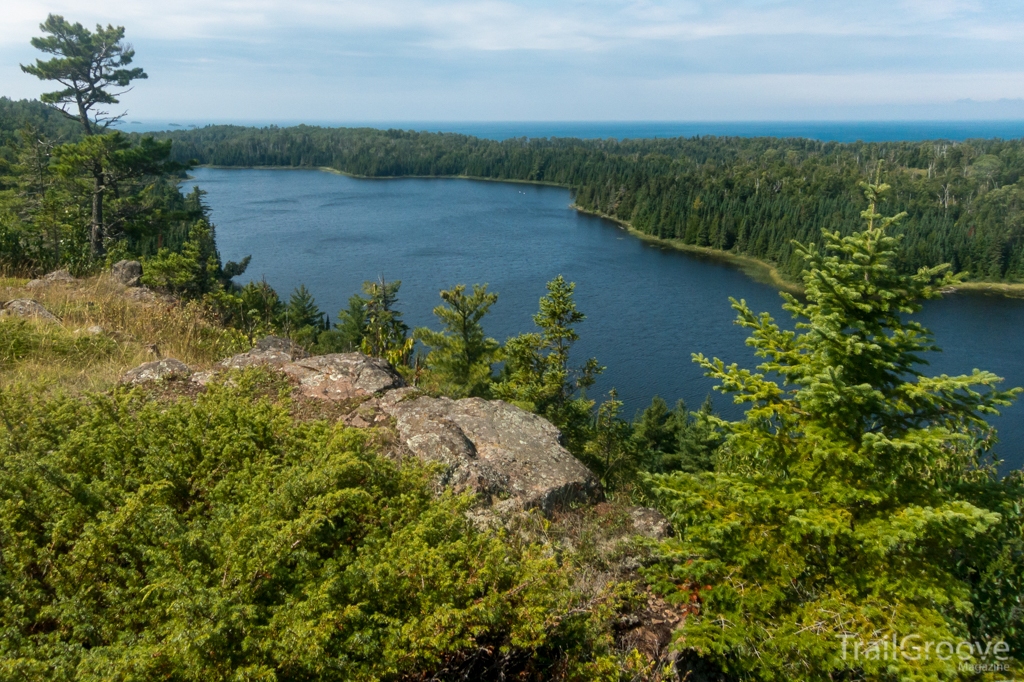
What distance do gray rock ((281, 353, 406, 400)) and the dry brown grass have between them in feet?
3.28

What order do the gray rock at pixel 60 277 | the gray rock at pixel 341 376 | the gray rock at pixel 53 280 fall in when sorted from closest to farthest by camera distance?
the gray rock at pixel 341 376 < the gray rock at pixel 53 280 < the gray rock at pixel 60 277

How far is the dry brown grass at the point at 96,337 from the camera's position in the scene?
5062mm

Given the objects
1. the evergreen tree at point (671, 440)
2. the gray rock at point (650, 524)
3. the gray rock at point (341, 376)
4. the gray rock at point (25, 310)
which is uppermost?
the gray rock at point (25, 310)

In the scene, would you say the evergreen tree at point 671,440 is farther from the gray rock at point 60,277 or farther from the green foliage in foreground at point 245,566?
the green foliage in foreground at point 245,566

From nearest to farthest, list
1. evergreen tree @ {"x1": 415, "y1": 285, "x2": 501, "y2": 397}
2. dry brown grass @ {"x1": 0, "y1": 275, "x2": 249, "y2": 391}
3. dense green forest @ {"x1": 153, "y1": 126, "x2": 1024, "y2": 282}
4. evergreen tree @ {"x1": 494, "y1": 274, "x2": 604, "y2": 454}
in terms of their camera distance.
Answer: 1. dry brown grass @ {"x1": 0, "y1": 275, "x2": 249, "y2": 391}
2. evergreen tree @ {"x1": 494, "y1": 274, "x2": 604, "y2": 454}
3. evergreen tree @ {"x1": 415, "y1": 285, "x2": 501, "y2": 397}
4. dense green forest @ {"x1": 153, "y1": 126, "x2": 1024, "y2": 282}

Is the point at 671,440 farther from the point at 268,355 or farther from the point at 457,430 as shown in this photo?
the point at 457,430

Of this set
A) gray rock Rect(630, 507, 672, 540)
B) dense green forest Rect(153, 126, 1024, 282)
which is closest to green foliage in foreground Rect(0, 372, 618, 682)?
gray rock Rect(630, 507, 672, 540)

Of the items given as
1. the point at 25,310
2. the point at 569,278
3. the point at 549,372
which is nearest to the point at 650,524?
the point at 25,310

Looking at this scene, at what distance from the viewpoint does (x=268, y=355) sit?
639 centimetres

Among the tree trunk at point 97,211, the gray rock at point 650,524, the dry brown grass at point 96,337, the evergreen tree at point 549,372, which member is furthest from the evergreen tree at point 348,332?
the gray rock at point 650,524

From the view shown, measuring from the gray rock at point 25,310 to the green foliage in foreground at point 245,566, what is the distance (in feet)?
11.2

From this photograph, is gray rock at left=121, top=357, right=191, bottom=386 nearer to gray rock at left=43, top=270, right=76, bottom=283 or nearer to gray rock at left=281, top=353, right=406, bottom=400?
gray rock at left=281, top=353, right=406, bottom=400

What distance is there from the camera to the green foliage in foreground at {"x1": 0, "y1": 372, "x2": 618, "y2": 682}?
7.12 feet

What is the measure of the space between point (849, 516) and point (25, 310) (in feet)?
25.1
